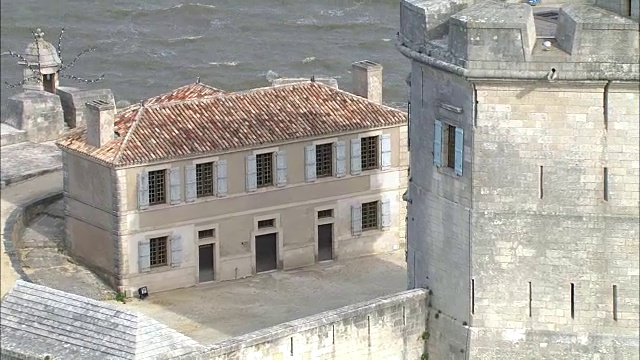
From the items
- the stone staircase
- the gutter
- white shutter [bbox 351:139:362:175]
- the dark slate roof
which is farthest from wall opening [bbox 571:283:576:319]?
the stone staircase

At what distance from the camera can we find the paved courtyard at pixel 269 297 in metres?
43.8

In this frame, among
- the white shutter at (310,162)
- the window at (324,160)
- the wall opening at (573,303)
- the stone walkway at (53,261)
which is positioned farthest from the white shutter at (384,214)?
the wall opening at (573,303)

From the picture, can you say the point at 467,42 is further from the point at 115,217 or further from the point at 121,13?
the point at 121,13

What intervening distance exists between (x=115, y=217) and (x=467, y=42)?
1505 cm

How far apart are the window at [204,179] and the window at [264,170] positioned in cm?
124

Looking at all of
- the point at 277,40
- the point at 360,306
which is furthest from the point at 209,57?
the point at 360,306

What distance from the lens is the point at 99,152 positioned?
4581 cm

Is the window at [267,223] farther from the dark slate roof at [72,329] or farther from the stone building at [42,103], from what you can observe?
the dark slate roof at [72,329]

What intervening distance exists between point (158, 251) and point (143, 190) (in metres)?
1.66

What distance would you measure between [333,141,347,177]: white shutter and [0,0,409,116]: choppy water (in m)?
10.4

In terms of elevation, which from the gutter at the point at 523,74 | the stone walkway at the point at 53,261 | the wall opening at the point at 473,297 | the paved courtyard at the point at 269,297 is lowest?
the paved courtyard at the point at 269,297

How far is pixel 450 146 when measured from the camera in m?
34.5

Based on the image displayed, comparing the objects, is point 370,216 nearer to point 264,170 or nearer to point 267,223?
point 267,223

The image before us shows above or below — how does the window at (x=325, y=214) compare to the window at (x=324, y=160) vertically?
below
